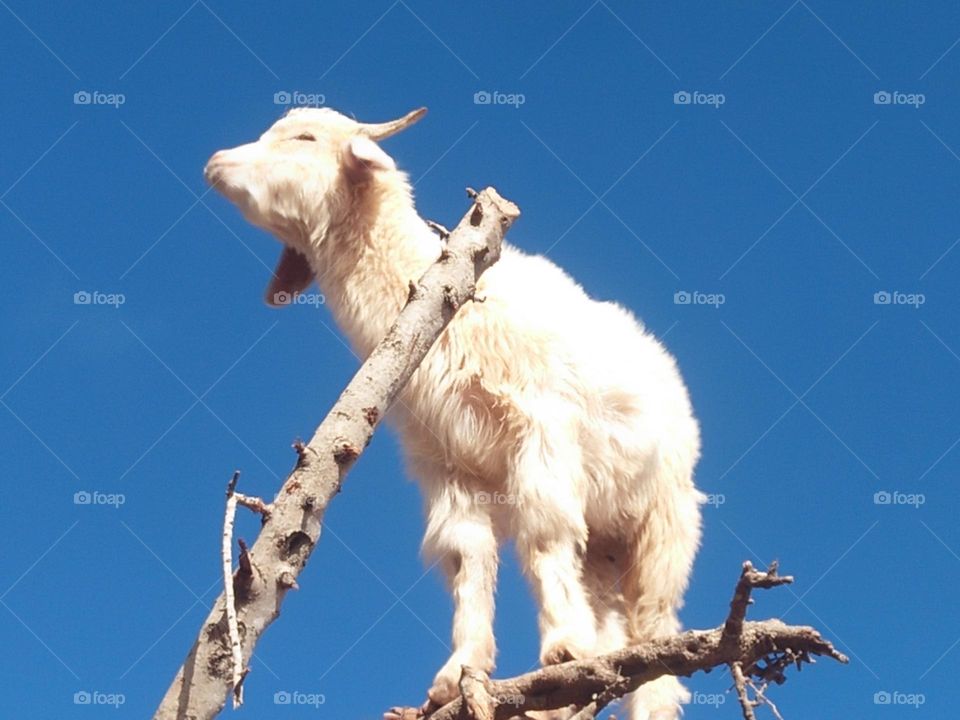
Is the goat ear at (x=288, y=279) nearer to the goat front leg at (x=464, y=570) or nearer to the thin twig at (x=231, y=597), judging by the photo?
the goat front leg at (x=464, y=570)

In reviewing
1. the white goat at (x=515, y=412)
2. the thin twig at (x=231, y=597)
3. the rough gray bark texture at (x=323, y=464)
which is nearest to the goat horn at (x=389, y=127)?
the white goat at (x=515, y=412)

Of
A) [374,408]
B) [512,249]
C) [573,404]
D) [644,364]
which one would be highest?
[512,249]

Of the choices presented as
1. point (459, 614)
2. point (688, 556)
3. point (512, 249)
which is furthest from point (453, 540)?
point (512, 249)

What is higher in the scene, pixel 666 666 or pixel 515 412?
pixel 515 412

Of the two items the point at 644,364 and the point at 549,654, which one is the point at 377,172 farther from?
the point at 549,654

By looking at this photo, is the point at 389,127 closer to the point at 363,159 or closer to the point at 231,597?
the point at 363,159

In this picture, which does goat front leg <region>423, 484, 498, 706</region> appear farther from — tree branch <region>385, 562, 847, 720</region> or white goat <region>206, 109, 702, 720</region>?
tree branch <region>385, 562, 847, 720</region>

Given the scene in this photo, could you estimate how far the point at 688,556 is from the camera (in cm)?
683

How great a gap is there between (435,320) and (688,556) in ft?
7.92

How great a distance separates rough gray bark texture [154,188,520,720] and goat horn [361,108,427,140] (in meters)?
1.43

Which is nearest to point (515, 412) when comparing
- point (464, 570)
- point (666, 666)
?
point (464, 570)

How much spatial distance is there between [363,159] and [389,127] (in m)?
0.30

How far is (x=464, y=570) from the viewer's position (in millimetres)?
6250

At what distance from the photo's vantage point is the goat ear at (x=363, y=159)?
7035 mm
